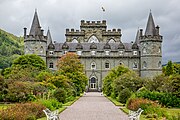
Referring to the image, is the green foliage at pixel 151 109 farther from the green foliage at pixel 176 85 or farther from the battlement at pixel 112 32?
the battlement at pixel 112 32

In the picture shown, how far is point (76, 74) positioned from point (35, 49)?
953 inches

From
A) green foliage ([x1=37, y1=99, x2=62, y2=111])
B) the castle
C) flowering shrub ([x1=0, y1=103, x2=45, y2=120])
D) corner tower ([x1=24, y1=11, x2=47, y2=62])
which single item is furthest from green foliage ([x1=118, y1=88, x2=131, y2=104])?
corner tower ([x1=24, y1=11, x2=47, y2=62])

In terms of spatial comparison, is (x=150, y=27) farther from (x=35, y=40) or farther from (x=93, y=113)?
(x=93, y=113)

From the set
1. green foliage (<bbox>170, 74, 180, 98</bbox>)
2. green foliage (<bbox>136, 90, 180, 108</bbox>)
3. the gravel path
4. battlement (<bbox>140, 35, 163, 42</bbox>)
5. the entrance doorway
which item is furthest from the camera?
the entrance doorway

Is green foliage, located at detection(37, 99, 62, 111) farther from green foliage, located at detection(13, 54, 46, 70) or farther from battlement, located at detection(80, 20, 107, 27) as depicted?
battlement, located at detection(80, 20, 107, 27)

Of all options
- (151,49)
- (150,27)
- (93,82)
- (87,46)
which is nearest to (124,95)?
(151,49)

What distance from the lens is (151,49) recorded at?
2906 inches

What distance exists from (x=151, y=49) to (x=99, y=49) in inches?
475

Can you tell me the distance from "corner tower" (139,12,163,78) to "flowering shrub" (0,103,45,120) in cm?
5475

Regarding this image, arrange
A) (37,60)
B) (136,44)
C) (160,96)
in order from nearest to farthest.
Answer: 1. (160,96)
2. (37,60)
3. (136,44)

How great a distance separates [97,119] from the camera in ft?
63.9

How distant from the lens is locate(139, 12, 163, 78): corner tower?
73688 mm

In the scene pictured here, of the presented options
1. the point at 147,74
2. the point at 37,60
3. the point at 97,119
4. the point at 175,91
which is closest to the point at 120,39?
the point at 147,74

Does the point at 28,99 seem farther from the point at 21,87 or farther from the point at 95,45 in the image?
the point at 95,45
